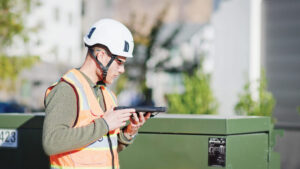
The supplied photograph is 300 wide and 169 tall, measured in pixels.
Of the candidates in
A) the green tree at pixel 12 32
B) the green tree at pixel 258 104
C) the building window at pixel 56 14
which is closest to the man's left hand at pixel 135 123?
the green tree at pixel 258 104

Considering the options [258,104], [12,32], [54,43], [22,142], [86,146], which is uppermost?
[54,43]

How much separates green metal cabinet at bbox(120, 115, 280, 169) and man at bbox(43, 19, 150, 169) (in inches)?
26.9

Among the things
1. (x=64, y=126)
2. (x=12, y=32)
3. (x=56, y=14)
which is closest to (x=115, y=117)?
(x=64, y=126)

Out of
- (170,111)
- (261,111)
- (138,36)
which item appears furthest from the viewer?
(138,36)

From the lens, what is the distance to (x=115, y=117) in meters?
2.76

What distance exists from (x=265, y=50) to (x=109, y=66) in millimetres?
6358

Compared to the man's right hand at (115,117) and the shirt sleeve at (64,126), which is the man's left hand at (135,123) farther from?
the shirt sleeve at (64,126)

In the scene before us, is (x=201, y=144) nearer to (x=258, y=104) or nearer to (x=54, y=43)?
(x=258, y=104)

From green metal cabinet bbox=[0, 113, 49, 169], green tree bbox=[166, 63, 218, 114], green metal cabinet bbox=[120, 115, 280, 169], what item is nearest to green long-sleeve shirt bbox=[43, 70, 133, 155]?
green metal cabinet bbox=[120, 115, 280, 169]

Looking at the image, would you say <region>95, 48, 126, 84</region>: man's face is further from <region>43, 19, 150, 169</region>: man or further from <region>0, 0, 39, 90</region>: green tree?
<region>0, 0, 39, 90</region>: green tree

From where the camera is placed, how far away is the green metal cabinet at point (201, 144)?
3.62 meters

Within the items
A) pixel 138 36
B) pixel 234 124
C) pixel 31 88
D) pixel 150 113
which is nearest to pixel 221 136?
pixel 234 124

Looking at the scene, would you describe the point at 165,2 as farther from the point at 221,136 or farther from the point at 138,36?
the point at 221,136

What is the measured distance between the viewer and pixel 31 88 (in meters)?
32.1
